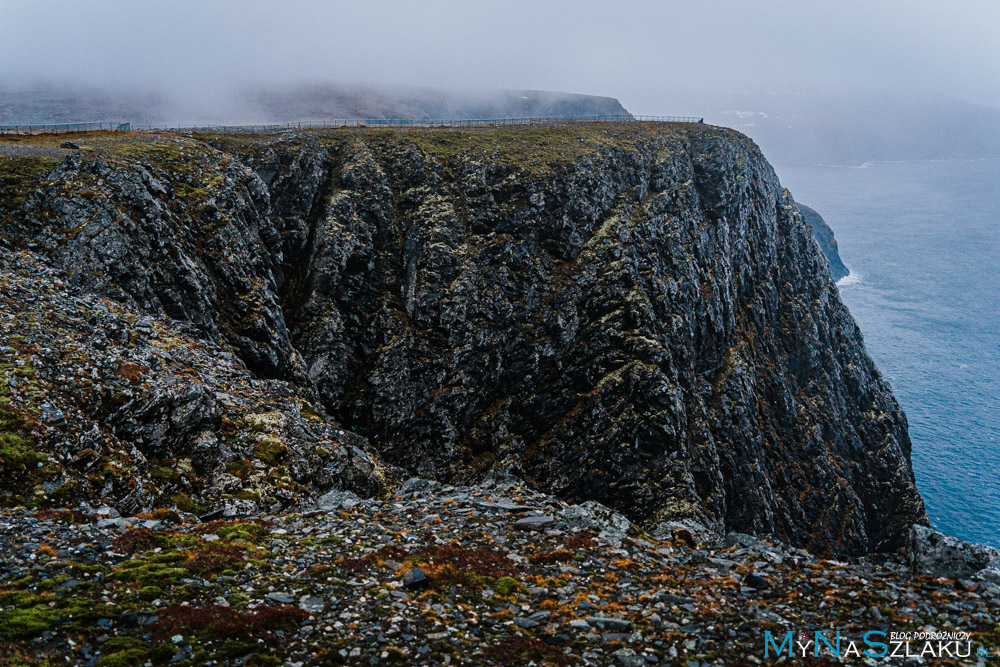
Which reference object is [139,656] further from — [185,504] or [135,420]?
[135,420]

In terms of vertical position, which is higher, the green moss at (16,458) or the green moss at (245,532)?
the green moss at (16,458)

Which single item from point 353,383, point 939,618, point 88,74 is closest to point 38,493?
point 939,618

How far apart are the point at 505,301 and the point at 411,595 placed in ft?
158

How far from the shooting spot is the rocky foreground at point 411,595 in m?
11.9

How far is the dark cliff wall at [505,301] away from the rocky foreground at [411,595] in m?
24.6

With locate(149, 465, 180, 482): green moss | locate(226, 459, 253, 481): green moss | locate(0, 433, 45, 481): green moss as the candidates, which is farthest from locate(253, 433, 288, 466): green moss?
locate(0, 433, 45, 481): green moss

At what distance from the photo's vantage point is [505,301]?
61812 millimetres

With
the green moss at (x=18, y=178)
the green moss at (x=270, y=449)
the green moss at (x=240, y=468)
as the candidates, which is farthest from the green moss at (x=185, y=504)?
the green moss at (x=18, y=178)

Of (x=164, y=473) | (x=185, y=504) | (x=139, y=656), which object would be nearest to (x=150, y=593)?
(x=139, y=656)

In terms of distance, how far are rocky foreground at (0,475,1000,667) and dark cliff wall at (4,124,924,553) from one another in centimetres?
2463

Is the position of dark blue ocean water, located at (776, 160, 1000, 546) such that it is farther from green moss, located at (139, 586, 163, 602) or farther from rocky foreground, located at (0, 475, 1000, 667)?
green moss, located at (139, 586, 163, 602)

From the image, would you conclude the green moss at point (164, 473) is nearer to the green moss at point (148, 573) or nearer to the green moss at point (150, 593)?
the green moss at point (148, 573)

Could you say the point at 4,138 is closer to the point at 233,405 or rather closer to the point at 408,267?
the point at 408,267

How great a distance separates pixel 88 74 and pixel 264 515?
18881cm
